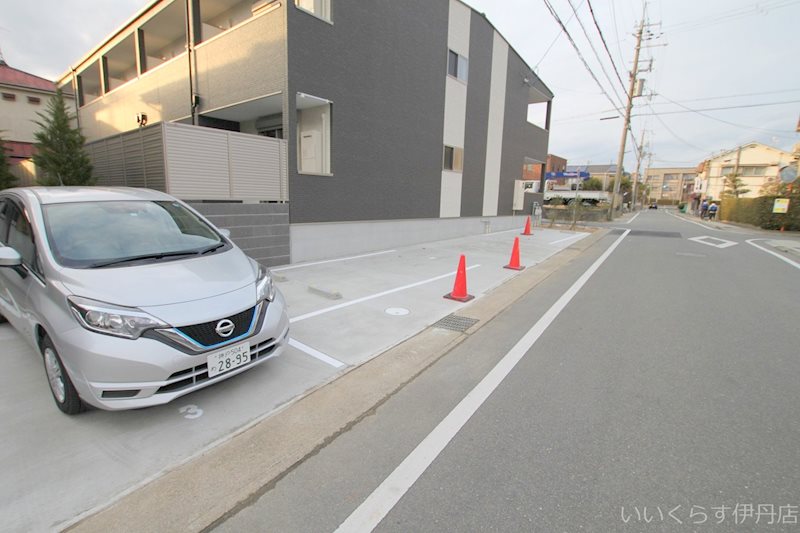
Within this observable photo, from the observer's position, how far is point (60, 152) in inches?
420

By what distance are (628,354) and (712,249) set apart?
12941 mm

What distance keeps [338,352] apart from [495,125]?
50.0ft

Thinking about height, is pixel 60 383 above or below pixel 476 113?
A: below

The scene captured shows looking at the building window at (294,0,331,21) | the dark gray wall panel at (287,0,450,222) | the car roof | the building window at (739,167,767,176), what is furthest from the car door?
the building window at (739,167,767,176)

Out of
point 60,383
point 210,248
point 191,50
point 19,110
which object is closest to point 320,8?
point 191,50

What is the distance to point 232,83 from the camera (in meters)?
8.89

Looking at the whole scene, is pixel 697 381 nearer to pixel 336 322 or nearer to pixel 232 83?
pixel 336 322

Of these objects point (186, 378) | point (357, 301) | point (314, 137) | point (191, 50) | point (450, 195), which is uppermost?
point (191, 50)

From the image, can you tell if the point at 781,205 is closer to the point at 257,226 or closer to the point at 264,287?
the point at 257,226

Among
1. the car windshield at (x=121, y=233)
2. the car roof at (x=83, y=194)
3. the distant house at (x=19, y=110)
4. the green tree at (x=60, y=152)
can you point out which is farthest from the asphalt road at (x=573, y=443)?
the distant house at (x=19, y=110)

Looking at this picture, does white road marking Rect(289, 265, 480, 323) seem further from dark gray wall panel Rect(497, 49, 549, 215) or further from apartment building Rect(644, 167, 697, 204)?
apartment building Rect(644, 167, 697, 204)

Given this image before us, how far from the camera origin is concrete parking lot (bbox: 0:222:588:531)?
2.11 m

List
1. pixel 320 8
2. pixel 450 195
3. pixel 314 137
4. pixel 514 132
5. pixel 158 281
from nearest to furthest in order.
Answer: pixel 158 281
pixel 320 8
pixel 314 137
pixel 450 195
pixel 514 132

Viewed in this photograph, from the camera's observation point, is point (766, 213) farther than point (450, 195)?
Yes
